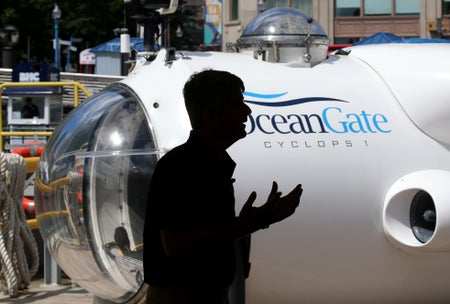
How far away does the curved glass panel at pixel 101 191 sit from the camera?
5.17 meters

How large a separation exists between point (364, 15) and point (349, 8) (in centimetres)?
65

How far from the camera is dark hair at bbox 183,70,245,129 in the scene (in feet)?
10.7

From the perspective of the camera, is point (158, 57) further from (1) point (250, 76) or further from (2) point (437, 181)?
(2) point (437, 181)

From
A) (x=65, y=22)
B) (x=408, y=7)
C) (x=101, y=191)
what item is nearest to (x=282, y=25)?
(x=101, y=191)

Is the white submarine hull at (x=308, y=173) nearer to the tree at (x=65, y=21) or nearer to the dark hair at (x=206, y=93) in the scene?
the dark hair at (x=206, y=93)

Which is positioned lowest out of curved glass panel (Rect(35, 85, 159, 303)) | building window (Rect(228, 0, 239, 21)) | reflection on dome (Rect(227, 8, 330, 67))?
curved glass panel (Rect(35, 85, 159, 303))

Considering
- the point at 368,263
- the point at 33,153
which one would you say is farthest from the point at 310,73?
the point at 33,153

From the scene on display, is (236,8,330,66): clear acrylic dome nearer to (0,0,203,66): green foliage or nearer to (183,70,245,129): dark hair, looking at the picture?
(183,70,245,129): dark hair

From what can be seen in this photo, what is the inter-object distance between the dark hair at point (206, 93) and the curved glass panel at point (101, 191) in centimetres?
178

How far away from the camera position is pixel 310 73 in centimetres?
542

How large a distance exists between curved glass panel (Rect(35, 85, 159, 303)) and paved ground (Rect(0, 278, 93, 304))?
1.34 meters

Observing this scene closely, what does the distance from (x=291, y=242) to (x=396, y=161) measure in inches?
27.9

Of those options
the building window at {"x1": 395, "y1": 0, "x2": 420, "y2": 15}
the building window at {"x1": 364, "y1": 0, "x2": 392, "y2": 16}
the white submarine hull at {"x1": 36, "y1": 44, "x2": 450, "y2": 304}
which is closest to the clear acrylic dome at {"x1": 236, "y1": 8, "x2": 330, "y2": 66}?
the white submarine hull at {"x1": 36, "y1": 44, "x2": 450, "y2": 304}

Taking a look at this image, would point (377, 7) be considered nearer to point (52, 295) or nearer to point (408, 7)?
point (408, 7)
